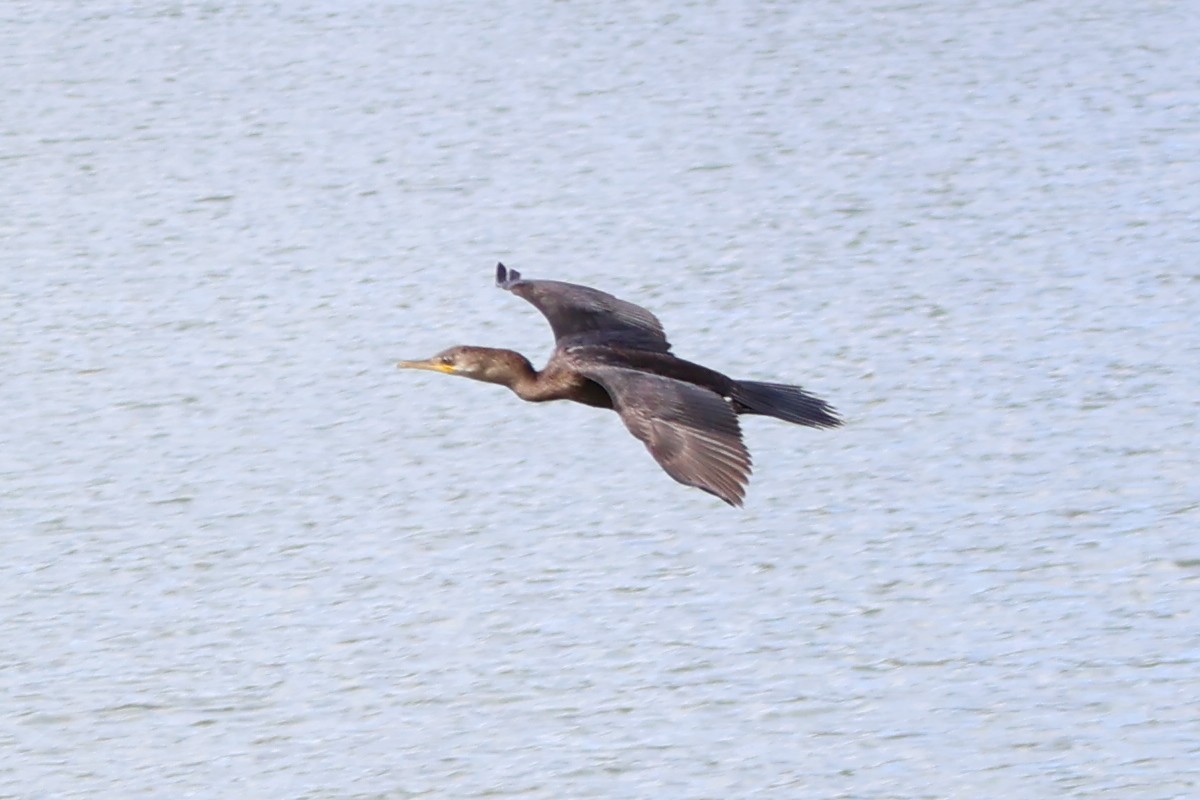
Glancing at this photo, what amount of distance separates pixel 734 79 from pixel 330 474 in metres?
8.01

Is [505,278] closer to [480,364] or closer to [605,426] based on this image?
[480,364]

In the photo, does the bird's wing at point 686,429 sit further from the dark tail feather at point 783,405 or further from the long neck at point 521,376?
the long neck at point 521,376

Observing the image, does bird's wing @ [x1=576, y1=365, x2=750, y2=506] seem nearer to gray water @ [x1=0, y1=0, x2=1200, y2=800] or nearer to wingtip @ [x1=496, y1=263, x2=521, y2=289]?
gray water @ [x1=0, y1=0, x2=1200, y2=800]

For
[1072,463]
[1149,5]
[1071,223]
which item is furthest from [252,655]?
[1149,5]

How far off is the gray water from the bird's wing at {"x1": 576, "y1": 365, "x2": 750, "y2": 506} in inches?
57.0

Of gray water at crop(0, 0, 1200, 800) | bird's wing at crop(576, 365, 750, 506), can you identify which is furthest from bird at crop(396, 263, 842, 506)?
gray water at crop(0, 0, 1200, 800)

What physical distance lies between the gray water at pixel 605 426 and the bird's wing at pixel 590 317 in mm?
1233

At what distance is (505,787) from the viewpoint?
8.70 meters

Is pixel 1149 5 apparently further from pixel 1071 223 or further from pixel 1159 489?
pixel 1159 489

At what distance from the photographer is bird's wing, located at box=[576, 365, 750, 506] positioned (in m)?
7.50

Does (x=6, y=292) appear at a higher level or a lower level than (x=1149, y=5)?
lower

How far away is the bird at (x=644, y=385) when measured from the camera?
7668 millimetres

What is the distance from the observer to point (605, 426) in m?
12.2

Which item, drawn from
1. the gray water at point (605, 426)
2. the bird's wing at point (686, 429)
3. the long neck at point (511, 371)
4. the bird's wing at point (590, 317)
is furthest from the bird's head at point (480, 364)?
the gray water at point (605, 426)
